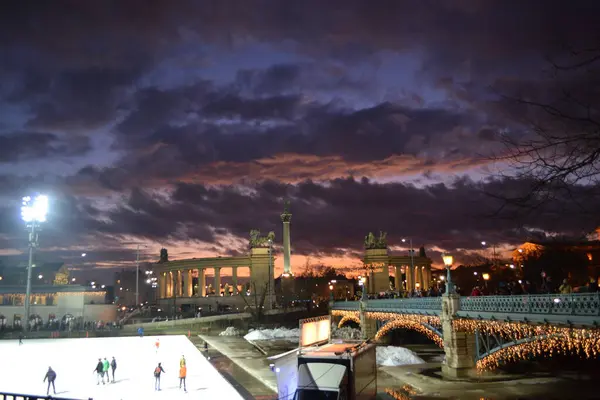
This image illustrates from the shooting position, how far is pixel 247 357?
170 feet

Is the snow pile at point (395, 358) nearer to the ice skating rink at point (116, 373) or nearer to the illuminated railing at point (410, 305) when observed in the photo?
the illuminated railing at point (410, 305)

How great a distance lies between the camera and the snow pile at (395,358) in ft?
162

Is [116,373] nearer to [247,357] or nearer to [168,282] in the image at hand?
[247,357]

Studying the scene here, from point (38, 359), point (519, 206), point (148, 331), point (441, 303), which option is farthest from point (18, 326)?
point (519, 206)

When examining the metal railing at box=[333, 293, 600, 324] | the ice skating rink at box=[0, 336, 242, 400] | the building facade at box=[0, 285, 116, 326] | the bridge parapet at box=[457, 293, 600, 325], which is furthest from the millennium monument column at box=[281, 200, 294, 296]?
the bridge parapet at box=[457, 293, 600, 325]

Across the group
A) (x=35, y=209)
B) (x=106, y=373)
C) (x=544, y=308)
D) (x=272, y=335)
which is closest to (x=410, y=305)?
(x=544, y=308)

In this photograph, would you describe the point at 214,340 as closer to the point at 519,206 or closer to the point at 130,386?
the point at 130,386

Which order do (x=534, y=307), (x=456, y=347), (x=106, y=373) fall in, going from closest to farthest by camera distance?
(x=534, y=307) → (x=106, y=373) → (x=456, y=347)

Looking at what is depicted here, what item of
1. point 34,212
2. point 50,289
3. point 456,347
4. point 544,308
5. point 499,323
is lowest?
point 456,347

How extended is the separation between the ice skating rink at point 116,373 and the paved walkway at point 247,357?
303 cm

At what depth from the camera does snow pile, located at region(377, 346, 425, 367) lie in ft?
162

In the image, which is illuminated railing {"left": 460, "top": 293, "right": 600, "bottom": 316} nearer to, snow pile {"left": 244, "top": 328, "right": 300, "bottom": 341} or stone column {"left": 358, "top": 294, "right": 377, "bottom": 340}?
stone column {"left": 358, "top": 294, "right": 377, "bottom": 340}

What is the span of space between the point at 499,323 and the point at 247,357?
28.7m

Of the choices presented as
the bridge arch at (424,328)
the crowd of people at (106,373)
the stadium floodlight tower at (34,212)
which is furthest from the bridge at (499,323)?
the stadium floodlight tower at (34,212)
